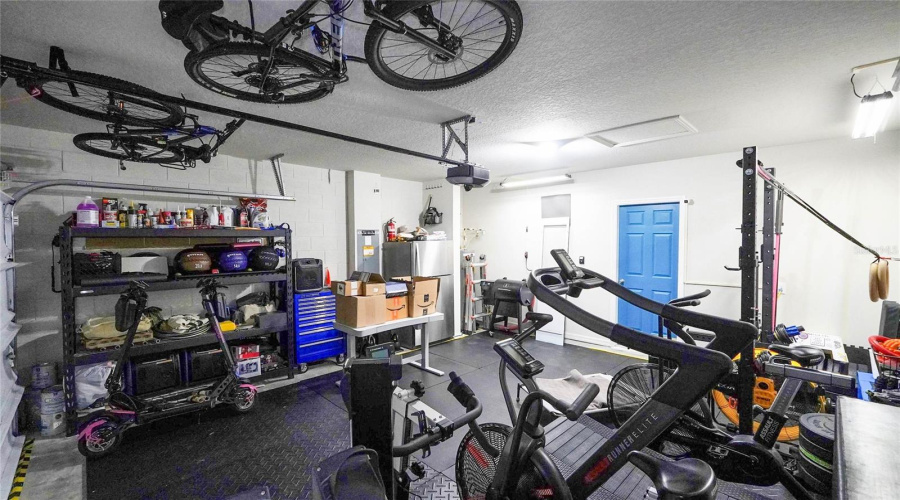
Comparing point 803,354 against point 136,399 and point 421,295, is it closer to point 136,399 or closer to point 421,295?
point 421,295

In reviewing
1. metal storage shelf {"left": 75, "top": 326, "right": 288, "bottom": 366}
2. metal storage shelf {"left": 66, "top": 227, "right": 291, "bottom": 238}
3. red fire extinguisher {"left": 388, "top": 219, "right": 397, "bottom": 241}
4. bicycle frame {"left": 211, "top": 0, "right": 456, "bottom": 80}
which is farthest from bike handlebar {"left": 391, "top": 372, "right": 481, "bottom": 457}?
red fire extinguisher {"left": 388, "top": 219, "right": 397, "bottom": 241}

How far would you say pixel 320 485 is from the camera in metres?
0.82

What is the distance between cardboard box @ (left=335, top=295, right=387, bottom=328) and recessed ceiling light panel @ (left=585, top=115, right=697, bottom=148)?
2762 mm

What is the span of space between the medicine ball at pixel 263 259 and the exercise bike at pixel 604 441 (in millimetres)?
3009

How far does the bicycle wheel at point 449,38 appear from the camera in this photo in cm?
137

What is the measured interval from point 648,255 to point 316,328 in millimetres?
4412

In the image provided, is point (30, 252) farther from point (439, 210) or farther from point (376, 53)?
point (439, 210)

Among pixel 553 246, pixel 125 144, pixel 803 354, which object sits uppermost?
pixel 125 144

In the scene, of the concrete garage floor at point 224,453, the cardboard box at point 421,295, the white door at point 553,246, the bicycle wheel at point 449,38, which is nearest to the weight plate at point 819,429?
the concrete garage floor at point 224,453

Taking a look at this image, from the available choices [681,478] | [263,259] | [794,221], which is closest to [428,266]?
[263,259]

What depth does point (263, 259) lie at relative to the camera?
380cm

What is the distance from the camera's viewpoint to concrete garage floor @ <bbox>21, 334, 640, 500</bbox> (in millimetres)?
2223

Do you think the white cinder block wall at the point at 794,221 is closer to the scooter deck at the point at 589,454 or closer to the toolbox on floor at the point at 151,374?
the scooter deck at the point at 589,454

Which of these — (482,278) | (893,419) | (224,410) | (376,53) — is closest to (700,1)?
(376,53)
